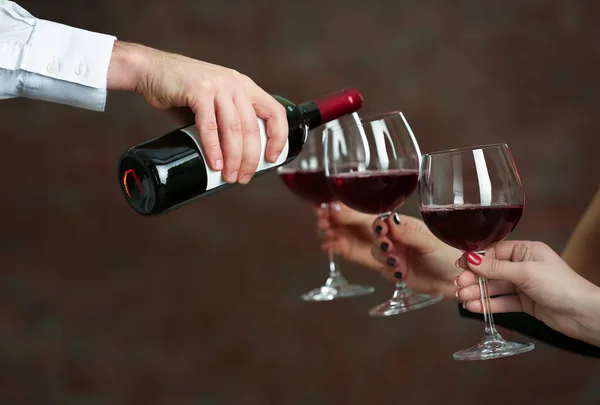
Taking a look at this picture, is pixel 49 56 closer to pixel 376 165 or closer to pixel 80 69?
pixel 80 69

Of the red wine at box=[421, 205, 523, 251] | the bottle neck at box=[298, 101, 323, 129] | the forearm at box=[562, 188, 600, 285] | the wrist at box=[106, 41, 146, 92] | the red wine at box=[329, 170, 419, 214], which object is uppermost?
the wrist at box=[106, 41, 146, 92]

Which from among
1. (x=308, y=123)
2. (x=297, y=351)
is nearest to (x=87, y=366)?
(x=297, y=351)

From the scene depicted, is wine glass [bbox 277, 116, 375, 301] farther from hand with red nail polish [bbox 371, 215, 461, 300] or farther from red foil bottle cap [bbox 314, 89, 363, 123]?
red foil bottle cap [bbox 314, 89, 363, 123]

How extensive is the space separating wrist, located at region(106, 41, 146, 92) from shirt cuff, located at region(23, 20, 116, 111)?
0.03 feet

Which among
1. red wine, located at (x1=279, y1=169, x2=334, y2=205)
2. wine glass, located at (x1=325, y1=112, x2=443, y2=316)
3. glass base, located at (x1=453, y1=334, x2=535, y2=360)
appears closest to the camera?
glass base, located at (x1=453, y1=334, x2=535, y2=360)

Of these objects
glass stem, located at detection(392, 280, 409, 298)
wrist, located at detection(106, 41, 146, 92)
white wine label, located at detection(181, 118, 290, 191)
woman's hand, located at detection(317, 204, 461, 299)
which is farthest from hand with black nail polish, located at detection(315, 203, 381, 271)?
wrist, located at detection(106, 41, 146, 92)

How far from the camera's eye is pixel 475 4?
302cm

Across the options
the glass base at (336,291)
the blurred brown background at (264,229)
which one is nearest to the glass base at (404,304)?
the glass base at (336,291)

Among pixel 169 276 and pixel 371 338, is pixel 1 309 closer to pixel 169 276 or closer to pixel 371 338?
pixel 169 276

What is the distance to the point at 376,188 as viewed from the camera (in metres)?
1.43

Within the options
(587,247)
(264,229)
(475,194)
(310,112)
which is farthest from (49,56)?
(264,229)

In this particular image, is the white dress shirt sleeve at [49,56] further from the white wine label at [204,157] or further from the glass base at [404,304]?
the glass base at [404,304]

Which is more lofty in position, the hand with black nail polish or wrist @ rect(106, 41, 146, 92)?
wrist @ rect(106, 41, 146, 92)

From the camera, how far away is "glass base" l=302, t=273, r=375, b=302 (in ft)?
5.34
